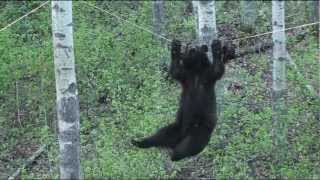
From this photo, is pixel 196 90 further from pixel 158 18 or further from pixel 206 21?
pixel 158 18

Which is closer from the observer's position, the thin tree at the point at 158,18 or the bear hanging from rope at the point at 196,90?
the bear hanging from rope at the point at 196,90

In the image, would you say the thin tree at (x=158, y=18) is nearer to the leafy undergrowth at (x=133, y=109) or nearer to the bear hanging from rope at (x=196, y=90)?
the leafy undergrowth at (x=133, y=109)

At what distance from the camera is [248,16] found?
1639 cm

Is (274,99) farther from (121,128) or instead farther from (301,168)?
(121,128)

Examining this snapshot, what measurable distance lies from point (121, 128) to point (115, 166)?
169 cm

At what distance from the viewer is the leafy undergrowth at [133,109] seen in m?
10.0

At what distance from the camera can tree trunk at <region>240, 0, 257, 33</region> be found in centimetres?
1633

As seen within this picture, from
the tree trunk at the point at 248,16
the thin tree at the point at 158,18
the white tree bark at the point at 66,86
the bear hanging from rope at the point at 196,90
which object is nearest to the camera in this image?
the bear hanging from rope at the point at 196,90

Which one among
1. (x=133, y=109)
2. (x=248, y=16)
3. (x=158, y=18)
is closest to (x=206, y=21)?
(x=133, y=109)

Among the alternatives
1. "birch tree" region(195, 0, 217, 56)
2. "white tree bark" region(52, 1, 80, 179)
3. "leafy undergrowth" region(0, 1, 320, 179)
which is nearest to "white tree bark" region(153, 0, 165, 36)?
"leafy undergrowth" region(0, 1, 320, 179)

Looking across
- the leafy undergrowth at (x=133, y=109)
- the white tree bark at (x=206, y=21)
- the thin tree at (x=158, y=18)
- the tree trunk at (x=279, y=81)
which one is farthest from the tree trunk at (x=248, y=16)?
the white tree bark at (x=206, y=21)

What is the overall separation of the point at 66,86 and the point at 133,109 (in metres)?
3.06

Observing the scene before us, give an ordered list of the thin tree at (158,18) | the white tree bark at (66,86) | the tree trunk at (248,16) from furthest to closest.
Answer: the tree trunk at (248,16) → the thin tree at (158,18) → the white tree bark at (66,86)

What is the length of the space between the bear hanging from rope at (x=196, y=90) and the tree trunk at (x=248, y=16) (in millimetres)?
9020
